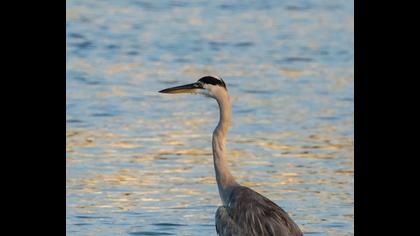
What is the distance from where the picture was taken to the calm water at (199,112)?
1059cm

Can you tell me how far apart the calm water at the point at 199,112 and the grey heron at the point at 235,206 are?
2.33 feet

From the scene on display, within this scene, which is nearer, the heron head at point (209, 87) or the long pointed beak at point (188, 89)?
the heron head at point (209, 87)

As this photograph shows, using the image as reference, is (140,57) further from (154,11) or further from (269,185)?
(269,185)

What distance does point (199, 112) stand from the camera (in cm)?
1445

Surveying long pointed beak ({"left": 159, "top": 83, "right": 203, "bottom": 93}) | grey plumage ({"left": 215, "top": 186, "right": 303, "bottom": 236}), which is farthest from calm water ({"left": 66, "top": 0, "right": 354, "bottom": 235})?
long pointed beak ({"left": 159, "top": 83, "right": 203, "bottom": 93})

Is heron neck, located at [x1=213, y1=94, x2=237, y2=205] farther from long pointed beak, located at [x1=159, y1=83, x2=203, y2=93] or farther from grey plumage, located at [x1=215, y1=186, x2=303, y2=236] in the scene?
grey plumage, located at [x1=215, y1=186, x2=303, y2=236]

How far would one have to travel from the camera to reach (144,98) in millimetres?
15250

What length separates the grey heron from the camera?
8500 mm

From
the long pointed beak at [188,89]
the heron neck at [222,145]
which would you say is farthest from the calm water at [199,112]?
the long pointed beak at [188,89]

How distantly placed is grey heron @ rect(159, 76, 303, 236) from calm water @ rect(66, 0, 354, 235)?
0.71 metres

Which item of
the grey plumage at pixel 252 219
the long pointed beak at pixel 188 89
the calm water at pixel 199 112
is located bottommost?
the calm water at pixel 199 112

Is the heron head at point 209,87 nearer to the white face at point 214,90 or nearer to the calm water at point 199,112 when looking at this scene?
the white face at point 214,90

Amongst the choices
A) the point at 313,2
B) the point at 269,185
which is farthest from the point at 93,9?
the point at 269,185

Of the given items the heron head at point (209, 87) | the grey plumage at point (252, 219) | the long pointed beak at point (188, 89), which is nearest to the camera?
the grey plumage at point (252, 219)
